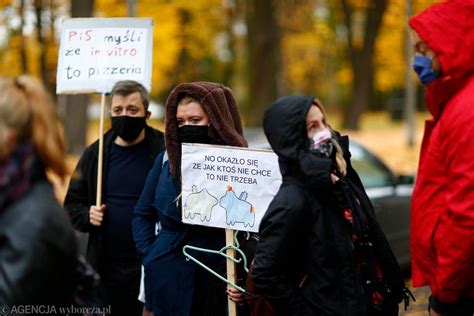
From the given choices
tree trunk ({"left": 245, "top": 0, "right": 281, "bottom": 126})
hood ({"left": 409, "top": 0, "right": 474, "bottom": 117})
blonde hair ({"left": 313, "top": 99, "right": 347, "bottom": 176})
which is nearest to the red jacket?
hood ({"left": 409, "top": 0, "right": 474, "bottom": 117})

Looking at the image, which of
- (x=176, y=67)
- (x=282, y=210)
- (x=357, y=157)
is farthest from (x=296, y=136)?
(x=176, y=67)

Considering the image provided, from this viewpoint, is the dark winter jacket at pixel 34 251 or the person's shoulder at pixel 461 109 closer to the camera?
the dark winter jacket at pixel 34 251

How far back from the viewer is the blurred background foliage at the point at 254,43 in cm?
2053

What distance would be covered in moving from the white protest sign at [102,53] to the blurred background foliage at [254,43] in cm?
717

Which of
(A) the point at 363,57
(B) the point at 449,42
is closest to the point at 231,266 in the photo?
(B) the point at 449,42

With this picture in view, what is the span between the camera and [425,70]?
3.62 m

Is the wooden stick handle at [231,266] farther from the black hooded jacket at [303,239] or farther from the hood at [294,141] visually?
the hood at [294,141]

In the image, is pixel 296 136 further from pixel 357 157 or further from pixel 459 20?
pixel 357 157

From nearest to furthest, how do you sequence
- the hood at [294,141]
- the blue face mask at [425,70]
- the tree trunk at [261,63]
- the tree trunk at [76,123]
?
the hood at [294,141]
the blue face mask at [425,70]
the tree trunk at [76,123]
the tree trunk at [261,63]

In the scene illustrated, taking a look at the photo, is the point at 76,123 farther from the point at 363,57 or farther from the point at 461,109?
the point at 461,109

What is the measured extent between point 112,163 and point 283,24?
29191mm

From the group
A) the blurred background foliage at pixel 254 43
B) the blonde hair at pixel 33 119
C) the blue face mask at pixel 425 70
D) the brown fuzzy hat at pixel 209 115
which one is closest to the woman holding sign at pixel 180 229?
the brown fuzzy hat at pixel 209 115

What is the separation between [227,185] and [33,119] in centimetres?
169

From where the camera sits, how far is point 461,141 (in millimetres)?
3381
